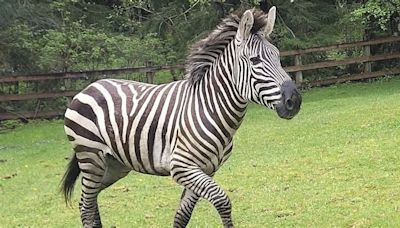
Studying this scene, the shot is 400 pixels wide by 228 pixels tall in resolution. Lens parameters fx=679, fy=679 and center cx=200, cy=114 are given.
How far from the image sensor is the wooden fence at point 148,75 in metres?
17.4

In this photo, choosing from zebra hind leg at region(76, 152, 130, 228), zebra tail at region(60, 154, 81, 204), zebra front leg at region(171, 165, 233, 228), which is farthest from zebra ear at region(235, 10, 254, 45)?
zebra tail at region(60, 154, 81, 204)

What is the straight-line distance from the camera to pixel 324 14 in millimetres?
21594

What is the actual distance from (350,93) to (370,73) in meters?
2.14

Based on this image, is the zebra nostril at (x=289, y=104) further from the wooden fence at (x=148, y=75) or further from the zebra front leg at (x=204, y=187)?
the wooden fence at (x=148, y=75)

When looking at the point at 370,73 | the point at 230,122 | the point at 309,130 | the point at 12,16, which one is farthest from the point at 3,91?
the point at 230,122

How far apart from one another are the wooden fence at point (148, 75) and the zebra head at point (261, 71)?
12753 millimetres

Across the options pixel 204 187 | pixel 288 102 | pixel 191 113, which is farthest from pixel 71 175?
pixel 288 102

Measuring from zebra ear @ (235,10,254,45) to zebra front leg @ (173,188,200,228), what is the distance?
4.33ft

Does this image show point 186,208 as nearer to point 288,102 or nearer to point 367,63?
point 288,102

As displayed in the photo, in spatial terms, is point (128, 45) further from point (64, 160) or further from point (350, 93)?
point (64, 160)

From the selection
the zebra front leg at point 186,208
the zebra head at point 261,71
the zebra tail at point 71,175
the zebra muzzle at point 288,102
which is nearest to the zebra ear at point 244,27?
the zebra head at point 261,71

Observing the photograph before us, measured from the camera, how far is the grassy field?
7.28m

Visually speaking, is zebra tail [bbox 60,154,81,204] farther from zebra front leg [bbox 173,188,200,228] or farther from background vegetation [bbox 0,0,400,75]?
background vegetation [bbox 0,0,400,75]

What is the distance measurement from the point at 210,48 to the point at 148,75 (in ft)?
43.3
